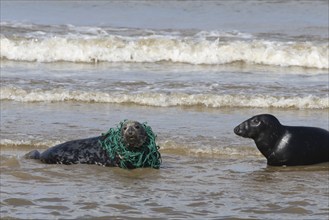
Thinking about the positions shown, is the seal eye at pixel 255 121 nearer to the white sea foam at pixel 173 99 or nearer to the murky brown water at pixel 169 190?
the murky brown water at pixel 169 190

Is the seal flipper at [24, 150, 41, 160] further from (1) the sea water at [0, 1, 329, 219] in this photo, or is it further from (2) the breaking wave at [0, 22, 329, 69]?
(2) the breaking wave at [0, 22, 329, 69]

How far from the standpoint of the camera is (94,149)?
10.1m

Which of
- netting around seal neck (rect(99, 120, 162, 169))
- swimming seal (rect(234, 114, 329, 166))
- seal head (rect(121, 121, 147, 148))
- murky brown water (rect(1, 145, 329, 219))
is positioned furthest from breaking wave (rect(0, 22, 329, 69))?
seal head (rect(121, 121, 147, 148))

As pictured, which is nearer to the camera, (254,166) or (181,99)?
(254,166)

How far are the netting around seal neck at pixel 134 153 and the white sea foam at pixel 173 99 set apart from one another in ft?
12.4

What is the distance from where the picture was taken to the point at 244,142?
11.6 m

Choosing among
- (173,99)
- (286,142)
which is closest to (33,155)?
(286,142)

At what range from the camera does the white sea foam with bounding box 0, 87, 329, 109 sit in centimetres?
1377

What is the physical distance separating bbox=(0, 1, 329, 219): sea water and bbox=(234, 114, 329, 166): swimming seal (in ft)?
0.48

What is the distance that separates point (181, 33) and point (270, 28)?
7.30 feet

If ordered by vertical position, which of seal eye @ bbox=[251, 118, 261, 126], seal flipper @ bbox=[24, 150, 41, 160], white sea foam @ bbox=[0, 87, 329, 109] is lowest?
seal flipper @ bbox=[24, 150, 41, 160]

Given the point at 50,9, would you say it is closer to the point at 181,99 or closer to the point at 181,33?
the point at 181,33

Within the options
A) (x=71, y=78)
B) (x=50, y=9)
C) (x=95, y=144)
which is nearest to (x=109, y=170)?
(x=95, y=144)

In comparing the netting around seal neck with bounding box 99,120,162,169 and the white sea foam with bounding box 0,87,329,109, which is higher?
the white sea foam with bounding box 0,87,329,109
